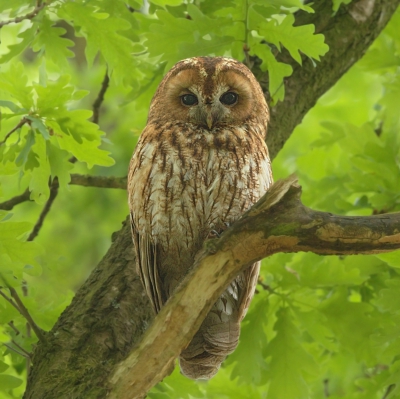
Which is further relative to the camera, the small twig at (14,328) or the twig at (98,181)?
the twig at (98,181)

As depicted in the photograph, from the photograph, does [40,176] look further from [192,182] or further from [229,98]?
[229,98]

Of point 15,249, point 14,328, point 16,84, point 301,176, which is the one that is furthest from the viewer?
point 301,176

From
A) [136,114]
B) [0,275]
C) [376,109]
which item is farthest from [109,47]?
[376,109]

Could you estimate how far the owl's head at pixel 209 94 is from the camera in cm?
230

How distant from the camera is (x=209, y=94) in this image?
91.0 inches

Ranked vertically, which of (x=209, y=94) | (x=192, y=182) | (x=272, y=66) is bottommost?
(x=192, y=182)

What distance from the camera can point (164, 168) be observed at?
225 centimetres

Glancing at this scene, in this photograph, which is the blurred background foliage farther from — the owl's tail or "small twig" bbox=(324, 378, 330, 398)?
the owl's tail

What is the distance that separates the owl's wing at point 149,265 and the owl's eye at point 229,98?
55 centimetres

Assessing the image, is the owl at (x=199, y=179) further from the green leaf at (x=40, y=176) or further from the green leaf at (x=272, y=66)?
the green leaf at (x=40, y=176)

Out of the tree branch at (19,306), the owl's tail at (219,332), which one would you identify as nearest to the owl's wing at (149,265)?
the owl's tail at (219,332)

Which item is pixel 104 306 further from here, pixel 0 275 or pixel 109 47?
pixel 109 47

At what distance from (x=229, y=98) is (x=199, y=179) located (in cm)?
35

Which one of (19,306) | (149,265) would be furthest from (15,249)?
(149,265)
